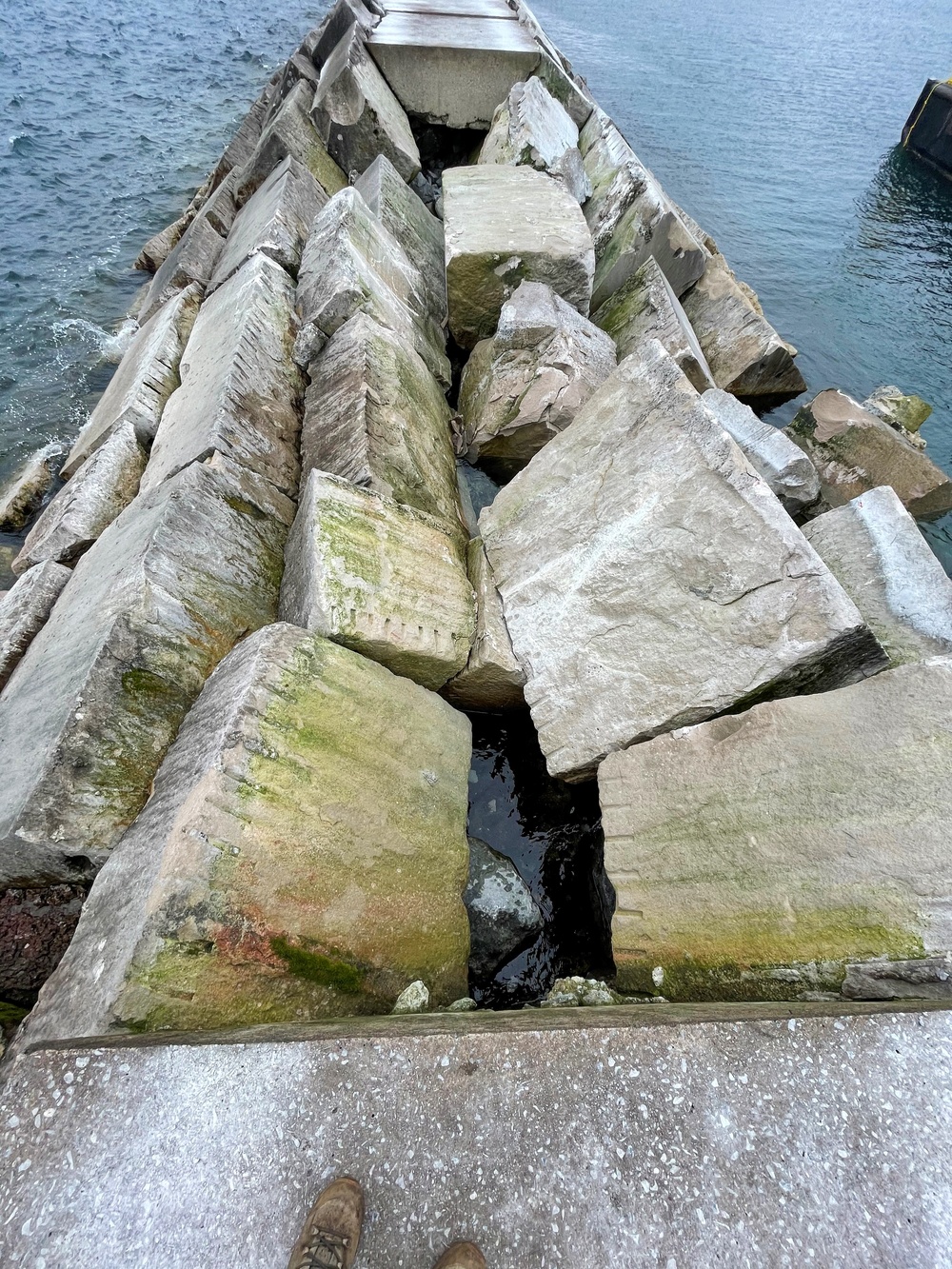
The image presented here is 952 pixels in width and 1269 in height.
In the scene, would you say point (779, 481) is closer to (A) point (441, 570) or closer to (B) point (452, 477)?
(B) point (452, 477)

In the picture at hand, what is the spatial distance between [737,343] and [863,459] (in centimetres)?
193

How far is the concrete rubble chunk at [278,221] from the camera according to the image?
185 inches

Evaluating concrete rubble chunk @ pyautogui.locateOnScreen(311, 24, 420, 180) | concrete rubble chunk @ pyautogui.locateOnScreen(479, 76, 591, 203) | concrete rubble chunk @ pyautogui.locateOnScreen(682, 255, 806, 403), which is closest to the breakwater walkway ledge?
concrete rubble chunk @ pyautogui.locateOnScreen(479, 76, 591, 203)

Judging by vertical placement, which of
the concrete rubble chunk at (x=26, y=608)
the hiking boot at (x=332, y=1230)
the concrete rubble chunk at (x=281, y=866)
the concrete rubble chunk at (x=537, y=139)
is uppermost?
the concrete rubble chunk at (x=537, y=139)

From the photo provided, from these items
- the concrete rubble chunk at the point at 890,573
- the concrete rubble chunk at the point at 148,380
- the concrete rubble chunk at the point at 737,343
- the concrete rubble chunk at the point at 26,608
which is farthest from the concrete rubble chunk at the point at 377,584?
the concrete rubble chunk at the point at 737,343

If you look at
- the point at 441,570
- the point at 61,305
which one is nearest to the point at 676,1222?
the point at 441,570

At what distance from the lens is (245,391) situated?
3465 millimetres

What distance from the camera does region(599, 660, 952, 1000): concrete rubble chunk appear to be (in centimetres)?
182

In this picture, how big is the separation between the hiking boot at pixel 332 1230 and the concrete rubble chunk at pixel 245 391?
286 cm

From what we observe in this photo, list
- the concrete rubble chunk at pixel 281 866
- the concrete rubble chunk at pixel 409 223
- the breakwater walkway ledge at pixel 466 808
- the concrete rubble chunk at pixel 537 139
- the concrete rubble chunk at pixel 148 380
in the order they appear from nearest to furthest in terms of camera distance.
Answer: the breakwater walkway ledge at pixel 466 808 < the concrete rubble chunk at pixel 281 866 < the concrete rubble chunk at pixel 148 380 < the concrete rubble chunk at pixel 409 223 < the concrete rubble chunk at pixel 537 139

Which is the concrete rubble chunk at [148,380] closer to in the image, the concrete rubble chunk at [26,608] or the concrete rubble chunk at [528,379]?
the concrete rubble chunk at [26,608]

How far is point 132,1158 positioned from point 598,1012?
1162mm

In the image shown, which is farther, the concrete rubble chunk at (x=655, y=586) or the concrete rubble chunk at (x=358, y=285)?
the concrete rubble chunk at (x=358, y=285)

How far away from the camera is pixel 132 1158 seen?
4.74 ft
